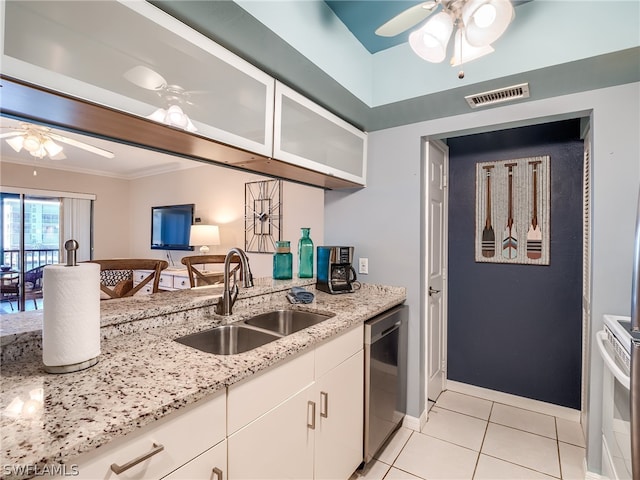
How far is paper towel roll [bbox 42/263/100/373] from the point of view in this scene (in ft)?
2.85

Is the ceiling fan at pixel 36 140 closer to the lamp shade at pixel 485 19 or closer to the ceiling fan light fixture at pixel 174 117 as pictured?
the ceiling fan light fixture at pixel 174 117

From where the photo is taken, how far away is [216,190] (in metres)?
4.52

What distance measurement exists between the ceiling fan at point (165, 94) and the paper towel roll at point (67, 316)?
0.55 metres

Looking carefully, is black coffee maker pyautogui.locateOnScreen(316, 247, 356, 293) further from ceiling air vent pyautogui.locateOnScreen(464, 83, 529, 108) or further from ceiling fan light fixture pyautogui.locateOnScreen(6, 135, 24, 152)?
ceiling fan light fixture pyautogui.locateOnScreen(6, 135, 24, 152)

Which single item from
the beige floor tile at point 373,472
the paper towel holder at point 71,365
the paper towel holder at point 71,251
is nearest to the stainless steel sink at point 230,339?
the paper towel holder at point 71,365

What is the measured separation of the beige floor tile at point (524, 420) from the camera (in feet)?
7.06

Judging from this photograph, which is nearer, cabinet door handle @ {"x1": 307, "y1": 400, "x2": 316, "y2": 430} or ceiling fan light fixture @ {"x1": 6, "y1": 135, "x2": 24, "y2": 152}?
cabinet door handle @ {"x1": 307, "y1": 400, "x2": 316, "y2": 430}

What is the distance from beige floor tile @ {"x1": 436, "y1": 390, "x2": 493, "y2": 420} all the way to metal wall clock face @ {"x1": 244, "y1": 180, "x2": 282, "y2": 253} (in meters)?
2.38

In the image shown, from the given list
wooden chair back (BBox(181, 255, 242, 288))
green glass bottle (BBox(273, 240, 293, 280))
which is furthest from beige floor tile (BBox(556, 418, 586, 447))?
wooden chair back (BBox(181, 255, 242, 288))

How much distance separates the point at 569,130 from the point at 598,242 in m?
1.07

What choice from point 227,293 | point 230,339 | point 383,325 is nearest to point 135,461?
point 230,339

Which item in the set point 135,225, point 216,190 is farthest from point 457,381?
point 135,225

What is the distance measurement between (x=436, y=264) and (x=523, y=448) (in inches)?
51.0

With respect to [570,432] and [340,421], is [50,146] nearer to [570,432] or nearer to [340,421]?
[340,421]
